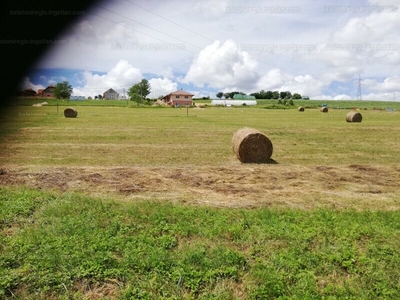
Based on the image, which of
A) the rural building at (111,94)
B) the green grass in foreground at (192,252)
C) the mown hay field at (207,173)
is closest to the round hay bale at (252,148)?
the mown hay field at (207,173)

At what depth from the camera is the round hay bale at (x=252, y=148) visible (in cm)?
1345

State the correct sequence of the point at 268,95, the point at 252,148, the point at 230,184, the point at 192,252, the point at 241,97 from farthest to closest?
the point at 268,95
the point at 241,97
the point at 252,148
the point at 230,184
the point at 192,252

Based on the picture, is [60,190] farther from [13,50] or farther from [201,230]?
[13,50]

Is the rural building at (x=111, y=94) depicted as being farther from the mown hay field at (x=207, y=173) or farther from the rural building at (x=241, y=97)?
the mown hay field at (x=207, y=173)

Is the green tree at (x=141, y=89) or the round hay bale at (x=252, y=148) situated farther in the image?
the green tree at (x=141, y=89)

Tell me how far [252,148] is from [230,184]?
5.02 metres

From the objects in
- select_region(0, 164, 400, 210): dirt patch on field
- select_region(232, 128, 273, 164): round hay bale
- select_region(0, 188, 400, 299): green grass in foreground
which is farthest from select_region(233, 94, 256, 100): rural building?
select_region(0, 188, 400, 299): green grass in foreground

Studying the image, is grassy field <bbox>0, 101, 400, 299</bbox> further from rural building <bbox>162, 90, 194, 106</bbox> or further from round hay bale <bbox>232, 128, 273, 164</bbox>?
rural building <bbox>162, 90, 194, 106</bbox>

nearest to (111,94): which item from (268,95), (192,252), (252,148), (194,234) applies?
(268,95)

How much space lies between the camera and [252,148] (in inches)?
533

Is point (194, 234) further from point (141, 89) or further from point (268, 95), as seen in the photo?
point (268, 95)

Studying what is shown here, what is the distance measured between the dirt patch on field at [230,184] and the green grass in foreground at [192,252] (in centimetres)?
82

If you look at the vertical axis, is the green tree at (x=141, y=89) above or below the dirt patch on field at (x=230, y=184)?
above

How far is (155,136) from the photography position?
21.6 metres
